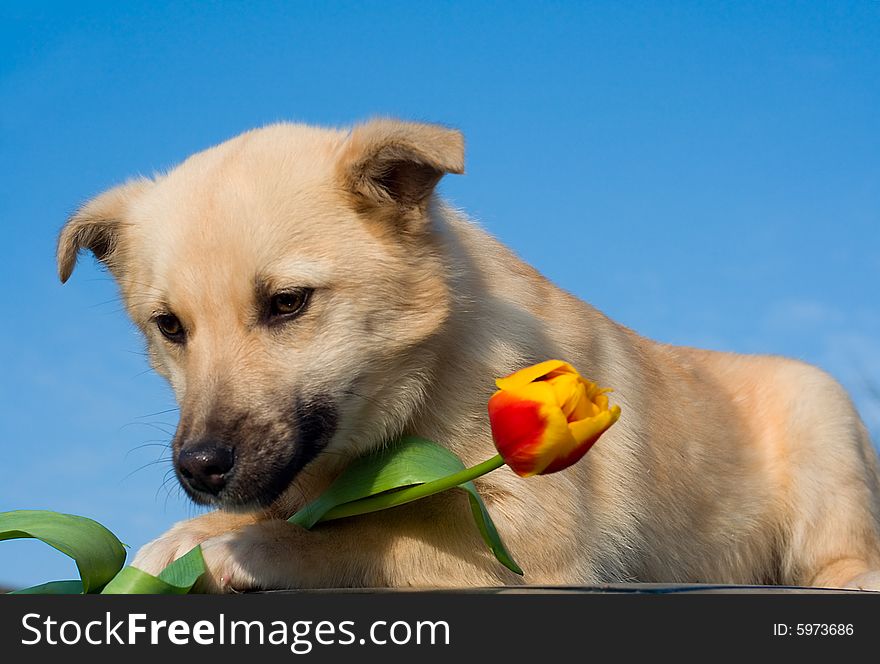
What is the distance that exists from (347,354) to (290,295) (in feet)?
0.94

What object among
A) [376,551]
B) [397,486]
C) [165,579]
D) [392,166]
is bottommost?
[165,579]

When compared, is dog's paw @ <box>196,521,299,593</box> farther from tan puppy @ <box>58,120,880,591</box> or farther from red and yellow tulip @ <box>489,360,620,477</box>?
red and yellow tulip @ <box>489,360,620,477</box>

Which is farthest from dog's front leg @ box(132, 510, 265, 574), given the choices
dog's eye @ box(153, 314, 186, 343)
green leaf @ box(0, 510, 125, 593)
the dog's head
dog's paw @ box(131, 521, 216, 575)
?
dog's eye @ box(153, 314, 186, 343)

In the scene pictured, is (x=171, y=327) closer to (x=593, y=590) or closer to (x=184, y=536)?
(x=184, y=536)

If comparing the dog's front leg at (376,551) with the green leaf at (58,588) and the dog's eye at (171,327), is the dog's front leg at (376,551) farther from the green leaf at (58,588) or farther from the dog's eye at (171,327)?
the dog's eye at (171,327)

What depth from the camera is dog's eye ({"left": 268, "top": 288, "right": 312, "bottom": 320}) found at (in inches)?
136

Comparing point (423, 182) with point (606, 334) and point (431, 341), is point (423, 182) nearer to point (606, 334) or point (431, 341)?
point (431, 341)

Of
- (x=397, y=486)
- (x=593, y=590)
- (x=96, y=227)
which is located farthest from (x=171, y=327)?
(x=593, y=590)

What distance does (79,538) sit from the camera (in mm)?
3129

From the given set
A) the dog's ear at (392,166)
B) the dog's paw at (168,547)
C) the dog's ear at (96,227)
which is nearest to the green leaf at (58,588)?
the dog's paw at (168,547)

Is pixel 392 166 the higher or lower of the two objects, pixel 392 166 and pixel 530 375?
the higher

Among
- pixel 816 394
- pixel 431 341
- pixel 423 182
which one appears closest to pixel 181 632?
pixel 431 341

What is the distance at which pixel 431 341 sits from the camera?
3.76 metres

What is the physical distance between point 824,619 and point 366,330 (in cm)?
175
